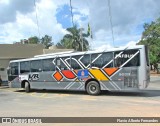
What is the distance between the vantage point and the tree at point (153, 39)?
63.3m

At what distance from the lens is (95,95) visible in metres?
20.1

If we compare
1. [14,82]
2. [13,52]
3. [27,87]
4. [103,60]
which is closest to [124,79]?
[103,60]

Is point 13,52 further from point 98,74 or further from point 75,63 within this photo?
point 98,74

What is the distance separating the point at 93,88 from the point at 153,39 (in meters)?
48.1

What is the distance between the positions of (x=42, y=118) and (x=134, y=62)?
27.0ft

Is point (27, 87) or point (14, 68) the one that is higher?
point (14, 68)

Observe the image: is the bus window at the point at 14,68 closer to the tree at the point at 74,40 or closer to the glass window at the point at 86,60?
the glass window at the point at 86,60

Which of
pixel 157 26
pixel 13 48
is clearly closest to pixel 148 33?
pixel 157 26

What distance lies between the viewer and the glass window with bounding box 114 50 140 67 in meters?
18.4

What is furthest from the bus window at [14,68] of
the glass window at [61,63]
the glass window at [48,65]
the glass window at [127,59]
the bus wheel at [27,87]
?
the glass window at [127,59]

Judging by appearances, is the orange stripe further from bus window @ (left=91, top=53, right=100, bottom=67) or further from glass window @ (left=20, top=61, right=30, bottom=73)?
glass window @ (left=20, top=61, right=30, bottom=73)

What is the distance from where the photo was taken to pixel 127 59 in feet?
61.6

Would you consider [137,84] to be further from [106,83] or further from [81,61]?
[81,61]

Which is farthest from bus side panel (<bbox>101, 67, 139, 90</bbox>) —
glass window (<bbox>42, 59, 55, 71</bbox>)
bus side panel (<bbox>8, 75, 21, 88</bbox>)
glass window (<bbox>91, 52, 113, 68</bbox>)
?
bus side panel (<bbox>8, 75, 21, 88</bbox>)
